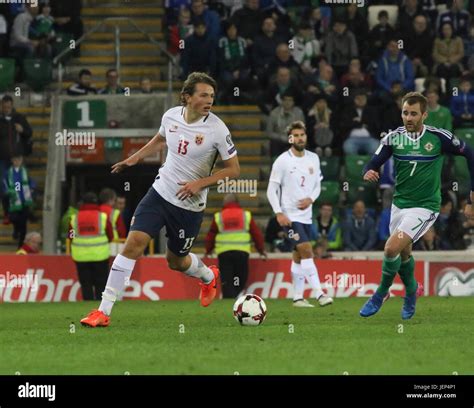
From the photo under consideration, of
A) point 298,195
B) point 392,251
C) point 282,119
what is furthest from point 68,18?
point 392,251

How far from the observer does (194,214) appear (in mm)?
14453

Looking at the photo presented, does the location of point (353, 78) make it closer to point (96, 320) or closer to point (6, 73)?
point (6, 73)

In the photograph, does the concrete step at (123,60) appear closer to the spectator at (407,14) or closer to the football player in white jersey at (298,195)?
the spectator at (407,14)

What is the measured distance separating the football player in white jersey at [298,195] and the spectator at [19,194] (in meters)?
6.58

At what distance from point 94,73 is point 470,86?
678 cm

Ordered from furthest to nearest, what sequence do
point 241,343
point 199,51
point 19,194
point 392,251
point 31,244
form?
point 199,51 < point 19,194 < point 31,244 < point 392,251 < point 241,343

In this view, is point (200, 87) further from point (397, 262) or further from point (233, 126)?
point (233, 126)

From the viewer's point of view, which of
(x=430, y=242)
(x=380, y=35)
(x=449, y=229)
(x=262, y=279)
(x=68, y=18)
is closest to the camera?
(x=262, y=279)

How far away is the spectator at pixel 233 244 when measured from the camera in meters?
21.8

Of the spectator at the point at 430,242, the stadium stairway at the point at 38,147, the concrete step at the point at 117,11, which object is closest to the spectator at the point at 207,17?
the concrete step at the point at 117,11

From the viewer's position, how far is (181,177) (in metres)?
14.3

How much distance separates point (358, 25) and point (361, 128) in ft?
8.17

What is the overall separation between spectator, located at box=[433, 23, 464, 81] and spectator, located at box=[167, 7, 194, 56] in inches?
176
